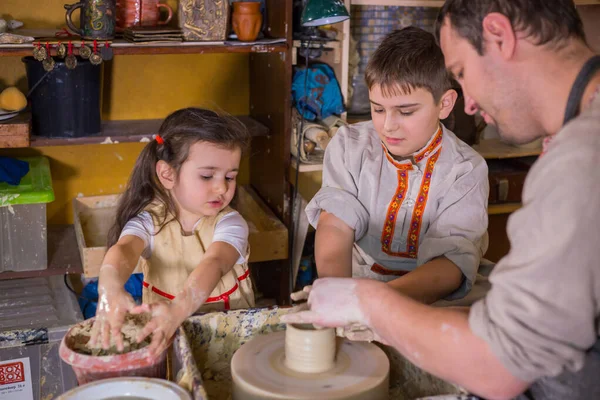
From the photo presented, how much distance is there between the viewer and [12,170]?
259 cm

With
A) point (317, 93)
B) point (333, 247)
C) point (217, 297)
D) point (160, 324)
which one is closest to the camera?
point (160, 324)

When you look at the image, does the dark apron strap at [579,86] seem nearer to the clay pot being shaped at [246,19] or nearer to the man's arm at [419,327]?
the man's arm at [419,327]

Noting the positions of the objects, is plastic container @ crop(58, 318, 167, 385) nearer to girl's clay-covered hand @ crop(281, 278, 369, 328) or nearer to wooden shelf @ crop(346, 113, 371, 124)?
girl's clay-covered hand @ crop(281, 278, 369, 328)

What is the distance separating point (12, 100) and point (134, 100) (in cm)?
59

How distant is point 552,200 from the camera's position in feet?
3.21

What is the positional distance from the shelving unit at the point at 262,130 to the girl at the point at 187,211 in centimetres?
54

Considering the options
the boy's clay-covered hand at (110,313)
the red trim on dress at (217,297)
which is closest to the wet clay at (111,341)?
the boy's clay-covered hand at (110,313)

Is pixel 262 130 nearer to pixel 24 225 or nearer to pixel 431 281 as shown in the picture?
pixel 24 225

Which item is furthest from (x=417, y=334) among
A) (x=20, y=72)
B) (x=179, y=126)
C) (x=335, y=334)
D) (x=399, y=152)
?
(x=20, y=72)

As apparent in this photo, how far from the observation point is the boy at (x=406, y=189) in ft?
5.75

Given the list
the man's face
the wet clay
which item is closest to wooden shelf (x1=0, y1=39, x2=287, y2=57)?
the wet clay

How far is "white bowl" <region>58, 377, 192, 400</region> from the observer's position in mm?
1290

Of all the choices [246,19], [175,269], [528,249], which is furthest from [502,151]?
[528,249]

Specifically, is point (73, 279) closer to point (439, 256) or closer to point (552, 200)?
point (439, 256)
